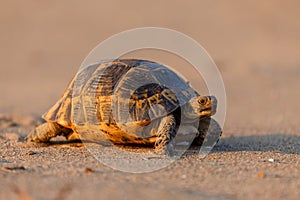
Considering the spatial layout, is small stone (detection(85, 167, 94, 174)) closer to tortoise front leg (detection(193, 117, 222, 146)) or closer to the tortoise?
the tortoise

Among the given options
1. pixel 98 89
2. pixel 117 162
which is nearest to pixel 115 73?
pixel 98 89

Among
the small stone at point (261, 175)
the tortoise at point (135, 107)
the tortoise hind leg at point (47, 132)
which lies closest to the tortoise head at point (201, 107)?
the tortoise at point (135, 107)

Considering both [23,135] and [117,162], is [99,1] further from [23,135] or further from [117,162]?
[117,162]

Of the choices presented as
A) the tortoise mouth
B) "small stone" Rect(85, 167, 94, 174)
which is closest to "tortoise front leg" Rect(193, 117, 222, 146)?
the tortoise mouth

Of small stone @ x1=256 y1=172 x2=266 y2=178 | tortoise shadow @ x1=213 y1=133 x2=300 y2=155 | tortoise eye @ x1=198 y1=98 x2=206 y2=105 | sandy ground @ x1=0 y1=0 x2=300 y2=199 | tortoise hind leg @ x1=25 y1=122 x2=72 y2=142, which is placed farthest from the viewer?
tortoise hind leg @ x1=25 y1=122 x2=72 y2=142

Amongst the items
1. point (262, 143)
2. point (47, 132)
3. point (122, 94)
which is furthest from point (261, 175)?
point (47, 132)

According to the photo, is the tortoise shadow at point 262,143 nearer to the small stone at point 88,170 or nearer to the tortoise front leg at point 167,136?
the tortoise front leg at point 167,136

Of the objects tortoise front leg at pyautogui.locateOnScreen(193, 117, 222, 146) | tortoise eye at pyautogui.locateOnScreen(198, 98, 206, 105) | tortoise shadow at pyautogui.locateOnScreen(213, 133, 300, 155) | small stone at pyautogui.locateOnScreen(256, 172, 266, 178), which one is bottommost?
tortoise shadow at pyautogui.locateOnScreen(213, 133, 300, 155)
